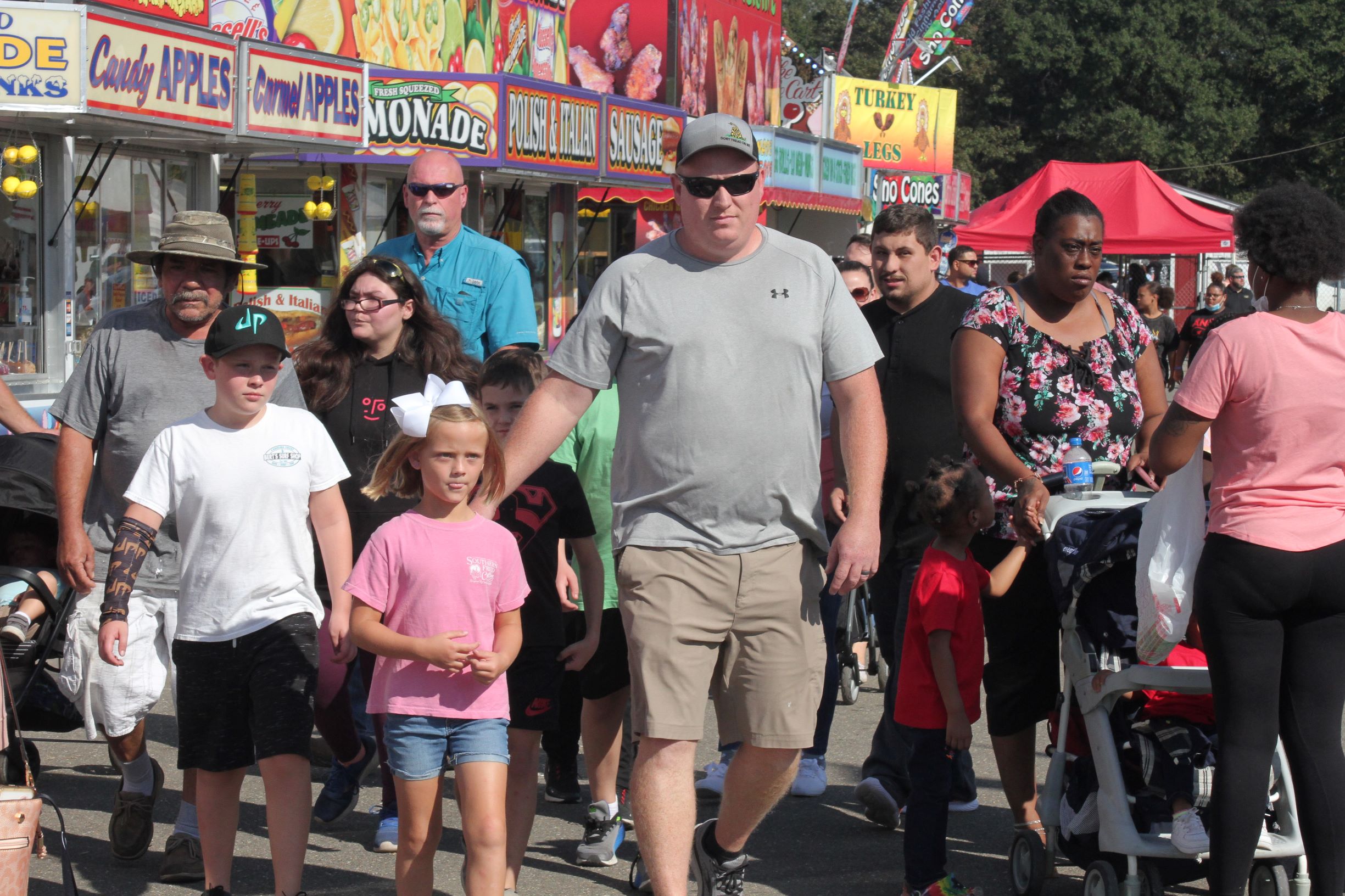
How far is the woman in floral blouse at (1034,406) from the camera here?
468 centimetres

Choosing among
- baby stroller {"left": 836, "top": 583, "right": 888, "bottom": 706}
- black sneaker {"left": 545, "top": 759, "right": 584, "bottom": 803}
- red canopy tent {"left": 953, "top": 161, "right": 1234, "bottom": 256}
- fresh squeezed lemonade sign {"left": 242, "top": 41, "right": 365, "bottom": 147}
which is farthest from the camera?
red canopy tent {"left": 953, "top": 161, "right": 1234, "bottom": 256}

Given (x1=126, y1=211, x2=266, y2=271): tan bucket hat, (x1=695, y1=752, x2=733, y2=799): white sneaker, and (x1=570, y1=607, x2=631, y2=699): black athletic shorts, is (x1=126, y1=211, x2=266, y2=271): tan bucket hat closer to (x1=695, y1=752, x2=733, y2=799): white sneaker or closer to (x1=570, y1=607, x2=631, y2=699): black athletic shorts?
(x1=570, y1=607, x2=631, y2=699): black athletic shorts

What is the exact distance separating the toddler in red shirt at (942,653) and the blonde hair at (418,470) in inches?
54.2

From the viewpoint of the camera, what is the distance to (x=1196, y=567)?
12.8ft

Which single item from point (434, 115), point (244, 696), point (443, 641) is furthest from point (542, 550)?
point (434, 115)

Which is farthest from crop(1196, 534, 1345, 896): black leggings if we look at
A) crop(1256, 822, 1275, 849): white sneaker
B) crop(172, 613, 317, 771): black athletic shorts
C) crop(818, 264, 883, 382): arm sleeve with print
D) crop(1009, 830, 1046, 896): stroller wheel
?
crop(172, 613, 317, 771): black athletic shorts

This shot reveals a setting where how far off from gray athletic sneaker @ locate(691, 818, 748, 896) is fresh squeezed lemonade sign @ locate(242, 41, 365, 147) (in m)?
7.24

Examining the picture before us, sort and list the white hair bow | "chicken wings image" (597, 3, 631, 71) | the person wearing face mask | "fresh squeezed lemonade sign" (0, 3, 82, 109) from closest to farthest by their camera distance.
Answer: the white hair bow → "fresh squeezed lemonade sign" (0, 3, 82, 109) → the person wearing face mask → "chicken wings image" (597, 3, 631, 71)

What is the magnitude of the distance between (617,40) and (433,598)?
18.5m

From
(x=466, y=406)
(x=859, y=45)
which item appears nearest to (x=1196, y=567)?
(x=466, y=406)

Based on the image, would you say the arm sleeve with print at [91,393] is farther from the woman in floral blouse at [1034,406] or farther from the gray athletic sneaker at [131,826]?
the woman in floral blouse at [1034,406]

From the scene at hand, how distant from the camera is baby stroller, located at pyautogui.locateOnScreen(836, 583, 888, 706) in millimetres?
7023

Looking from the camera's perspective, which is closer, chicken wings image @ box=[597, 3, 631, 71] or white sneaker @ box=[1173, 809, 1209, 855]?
white sneaker @ box=[1173, 809, 1209, 855]

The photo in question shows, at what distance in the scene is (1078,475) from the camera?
4.54 meters
